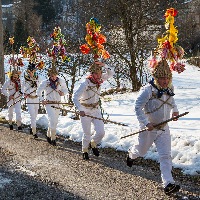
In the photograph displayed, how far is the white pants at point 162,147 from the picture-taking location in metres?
5.28

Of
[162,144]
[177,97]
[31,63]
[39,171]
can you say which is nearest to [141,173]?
[162,144]

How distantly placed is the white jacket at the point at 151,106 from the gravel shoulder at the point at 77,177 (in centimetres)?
96

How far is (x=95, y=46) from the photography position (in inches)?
301

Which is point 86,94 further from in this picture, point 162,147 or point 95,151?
point 162,147

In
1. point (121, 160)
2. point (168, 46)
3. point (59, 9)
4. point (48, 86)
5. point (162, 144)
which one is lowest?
point (121, 160)

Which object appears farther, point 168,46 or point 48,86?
point 48,86

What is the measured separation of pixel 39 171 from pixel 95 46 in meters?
2.66

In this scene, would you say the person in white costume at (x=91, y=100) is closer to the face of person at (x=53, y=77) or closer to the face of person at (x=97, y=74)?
the face of person at (x=97, y=74)

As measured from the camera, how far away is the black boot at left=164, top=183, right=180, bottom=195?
5066mm

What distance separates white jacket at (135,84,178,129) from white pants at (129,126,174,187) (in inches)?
8.5

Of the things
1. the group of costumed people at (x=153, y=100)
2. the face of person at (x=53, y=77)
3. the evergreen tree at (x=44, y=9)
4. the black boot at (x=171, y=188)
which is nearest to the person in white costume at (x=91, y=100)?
the group of costumed people at (x=153, y=100)

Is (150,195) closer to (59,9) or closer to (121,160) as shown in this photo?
(121,160)

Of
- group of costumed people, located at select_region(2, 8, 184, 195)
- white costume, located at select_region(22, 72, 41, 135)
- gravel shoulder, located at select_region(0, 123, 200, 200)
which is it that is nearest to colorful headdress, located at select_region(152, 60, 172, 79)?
group of costumed people, located at select_region(2, 8, 184, 195)

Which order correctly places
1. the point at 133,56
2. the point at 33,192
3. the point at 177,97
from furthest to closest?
1. the point at 133,56
2. the point at 177,97
3. the point at 33,192
